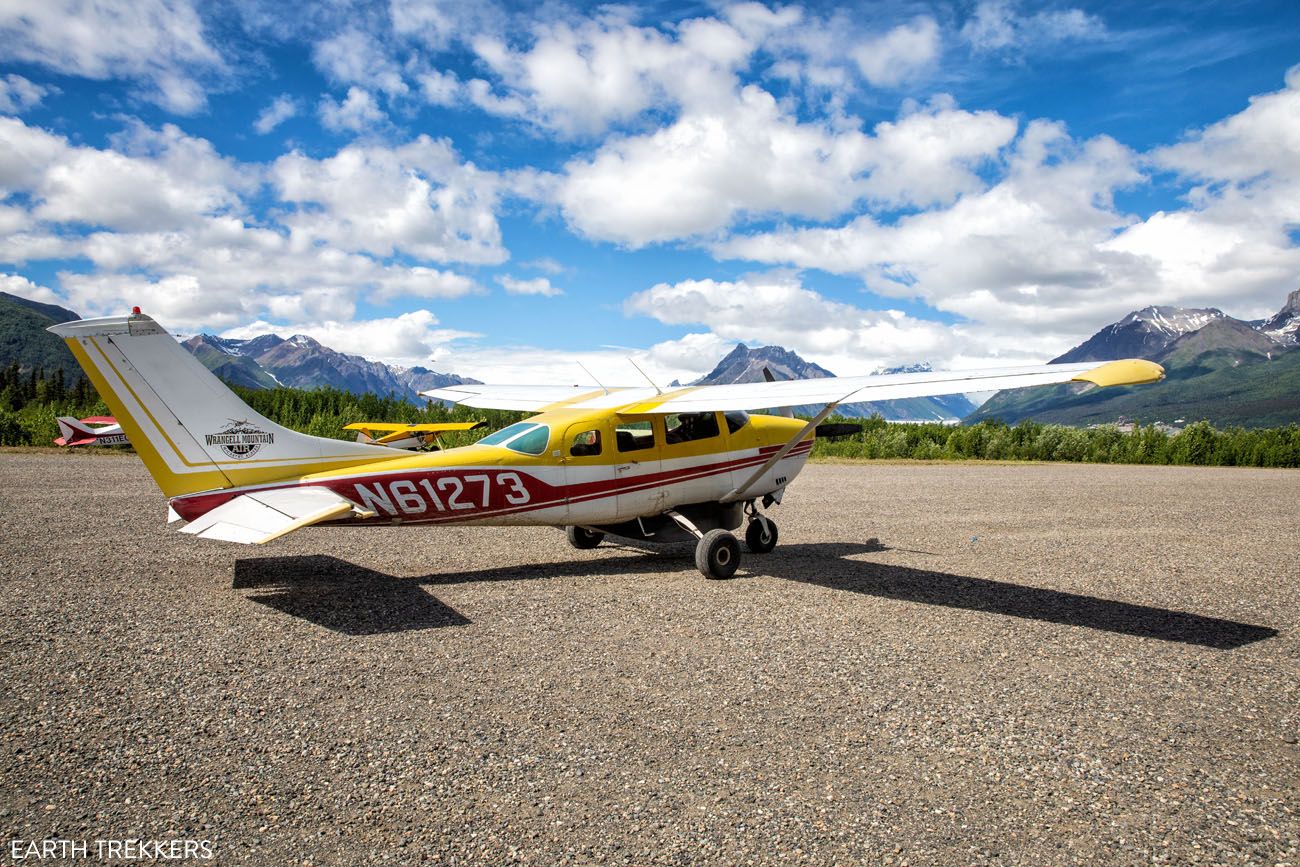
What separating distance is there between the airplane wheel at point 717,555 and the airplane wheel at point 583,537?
2.22m

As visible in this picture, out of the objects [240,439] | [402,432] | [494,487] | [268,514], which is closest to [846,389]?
[494,487]

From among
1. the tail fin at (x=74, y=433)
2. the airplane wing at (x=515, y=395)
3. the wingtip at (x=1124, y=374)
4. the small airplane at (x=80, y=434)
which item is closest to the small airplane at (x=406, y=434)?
the small airplane at (x=80, y=434)

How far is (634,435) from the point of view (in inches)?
369

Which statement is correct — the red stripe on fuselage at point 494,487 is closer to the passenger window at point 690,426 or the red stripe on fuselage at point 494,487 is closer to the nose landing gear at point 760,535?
the passenger window at point 690,426

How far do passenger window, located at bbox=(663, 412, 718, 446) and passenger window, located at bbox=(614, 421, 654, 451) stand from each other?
263mm

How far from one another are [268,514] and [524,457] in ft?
9.49

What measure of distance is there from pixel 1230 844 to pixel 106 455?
1067 inches

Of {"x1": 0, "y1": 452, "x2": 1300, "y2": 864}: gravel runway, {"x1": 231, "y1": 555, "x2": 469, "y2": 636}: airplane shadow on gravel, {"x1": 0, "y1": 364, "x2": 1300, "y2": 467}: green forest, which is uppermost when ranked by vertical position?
{"x1": 0, "y1": 364, "x2": 1300, "y2": 467}: green forest

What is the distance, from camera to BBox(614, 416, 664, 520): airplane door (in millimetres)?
9328

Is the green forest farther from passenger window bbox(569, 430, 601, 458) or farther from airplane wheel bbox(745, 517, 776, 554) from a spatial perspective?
passenger window bbox(569, 430, 601, 458)

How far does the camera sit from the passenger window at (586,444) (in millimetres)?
9055

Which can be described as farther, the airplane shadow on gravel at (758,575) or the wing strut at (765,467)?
the wing strut at (765,467)

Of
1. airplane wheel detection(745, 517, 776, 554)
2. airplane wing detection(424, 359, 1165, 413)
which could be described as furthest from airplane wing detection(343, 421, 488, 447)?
airplane wheel detection(745, 517, 776, 554)

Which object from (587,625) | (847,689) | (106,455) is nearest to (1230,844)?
(847,689)
